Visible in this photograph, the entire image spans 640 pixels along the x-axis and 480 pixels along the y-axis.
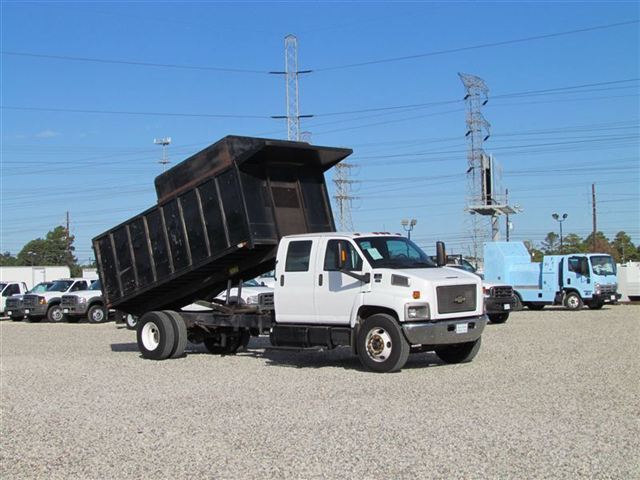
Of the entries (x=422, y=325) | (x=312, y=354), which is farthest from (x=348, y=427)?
(x=312, y=354)

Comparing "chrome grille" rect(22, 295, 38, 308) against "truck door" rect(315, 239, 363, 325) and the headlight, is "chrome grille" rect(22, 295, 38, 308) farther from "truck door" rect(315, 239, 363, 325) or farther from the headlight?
the headlight

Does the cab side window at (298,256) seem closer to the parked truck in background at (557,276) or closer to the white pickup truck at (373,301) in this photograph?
the white pickup truck at (373,301)

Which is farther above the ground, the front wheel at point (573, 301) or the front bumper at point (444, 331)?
the front bumper at point (444, 331)

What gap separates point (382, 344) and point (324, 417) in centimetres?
378

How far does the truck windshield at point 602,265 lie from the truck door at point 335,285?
19.9m

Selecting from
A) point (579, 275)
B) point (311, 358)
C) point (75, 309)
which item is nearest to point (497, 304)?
point (579, 275)

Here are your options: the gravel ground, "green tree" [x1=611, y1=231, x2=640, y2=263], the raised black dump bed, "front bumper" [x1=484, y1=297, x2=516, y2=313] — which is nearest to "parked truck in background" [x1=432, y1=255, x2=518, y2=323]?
"front bumper" [x1=484, y1=297, x2=516, y2=313]

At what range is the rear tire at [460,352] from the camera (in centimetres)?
1393

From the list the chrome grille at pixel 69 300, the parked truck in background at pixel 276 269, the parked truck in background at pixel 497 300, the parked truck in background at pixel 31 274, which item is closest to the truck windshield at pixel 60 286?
the chrome grille at pixel 69 300

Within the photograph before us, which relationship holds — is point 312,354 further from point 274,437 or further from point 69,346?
point 274,437

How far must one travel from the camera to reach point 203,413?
9.66m

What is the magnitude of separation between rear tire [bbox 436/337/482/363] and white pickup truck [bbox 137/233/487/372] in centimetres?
2

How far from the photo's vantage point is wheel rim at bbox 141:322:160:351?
16203mm

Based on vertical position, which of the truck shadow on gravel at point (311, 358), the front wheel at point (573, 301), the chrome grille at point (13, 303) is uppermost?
the chrome grille at point (13, 303)
